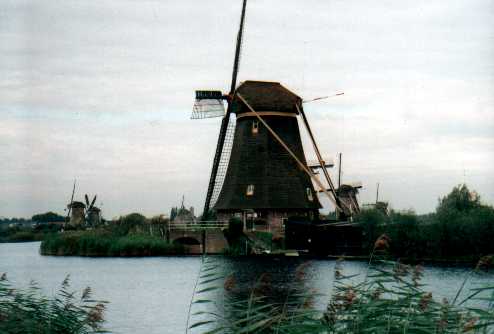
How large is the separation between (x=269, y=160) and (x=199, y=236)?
5840 mm

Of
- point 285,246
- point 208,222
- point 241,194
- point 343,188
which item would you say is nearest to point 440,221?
point 285,246

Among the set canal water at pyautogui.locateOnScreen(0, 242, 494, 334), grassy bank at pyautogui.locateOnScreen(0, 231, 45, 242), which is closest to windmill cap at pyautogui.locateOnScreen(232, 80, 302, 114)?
canal water at pyautogui.locateOnScreen(0, 242, 494, 334)

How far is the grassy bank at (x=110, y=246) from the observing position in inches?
1487

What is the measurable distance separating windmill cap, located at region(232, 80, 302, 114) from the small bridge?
599 centimetres

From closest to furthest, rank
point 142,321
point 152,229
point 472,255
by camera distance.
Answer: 1. point 142,321
2. point 472,255
3. point 152,229

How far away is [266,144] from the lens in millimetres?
34625

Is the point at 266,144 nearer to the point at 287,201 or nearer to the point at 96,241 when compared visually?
the point at 287,201

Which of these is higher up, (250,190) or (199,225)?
(250,190)

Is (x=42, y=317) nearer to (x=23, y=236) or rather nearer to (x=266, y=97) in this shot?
(x=266, y=97)

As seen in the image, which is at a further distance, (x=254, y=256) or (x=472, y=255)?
(x=254, y=256)

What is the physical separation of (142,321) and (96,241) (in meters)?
24.9

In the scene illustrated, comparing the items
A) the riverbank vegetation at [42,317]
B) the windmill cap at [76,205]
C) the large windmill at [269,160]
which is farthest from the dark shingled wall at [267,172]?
the windmill cap at [76,205]

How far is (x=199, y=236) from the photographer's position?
3725 cm

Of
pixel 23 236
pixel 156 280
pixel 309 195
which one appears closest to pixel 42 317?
pixel 156 280
